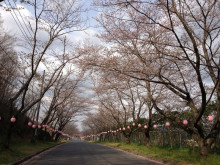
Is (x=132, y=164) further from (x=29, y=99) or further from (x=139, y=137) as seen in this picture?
(x=29, y=99)

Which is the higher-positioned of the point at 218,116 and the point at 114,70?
the point at 114,70

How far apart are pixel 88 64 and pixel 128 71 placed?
2229 millimetres

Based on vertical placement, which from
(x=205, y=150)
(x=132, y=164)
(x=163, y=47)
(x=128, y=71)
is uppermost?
(x=163, y=47)

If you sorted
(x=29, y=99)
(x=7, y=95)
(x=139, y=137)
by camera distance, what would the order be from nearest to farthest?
1. (x=7, y=95)
2. (x=139, y=137)
3. (x=29, y=99)

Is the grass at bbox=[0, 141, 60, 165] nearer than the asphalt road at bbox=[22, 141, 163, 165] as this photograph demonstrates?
Yes

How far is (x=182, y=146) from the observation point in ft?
54.2

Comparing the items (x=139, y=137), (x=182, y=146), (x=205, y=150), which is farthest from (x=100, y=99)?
(x=205, y=150)

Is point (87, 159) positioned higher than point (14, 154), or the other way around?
point (14, 154)

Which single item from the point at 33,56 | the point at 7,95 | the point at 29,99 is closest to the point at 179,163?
the point at 33,56

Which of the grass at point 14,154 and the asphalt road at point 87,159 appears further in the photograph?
the asphalt road at point 87,159

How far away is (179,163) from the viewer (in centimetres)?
937

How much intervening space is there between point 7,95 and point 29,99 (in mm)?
8068

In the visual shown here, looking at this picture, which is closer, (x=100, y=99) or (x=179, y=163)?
(x=179, y=163)

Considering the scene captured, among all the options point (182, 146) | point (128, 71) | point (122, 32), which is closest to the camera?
point (128, 71)
